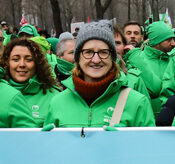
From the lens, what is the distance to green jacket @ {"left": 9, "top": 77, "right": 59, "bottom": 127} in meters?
3.48

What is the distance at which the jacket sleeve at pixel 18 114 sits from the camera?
8.89 ft

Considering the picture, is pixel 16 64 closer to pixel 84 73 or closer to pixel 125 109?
pixel 84 73

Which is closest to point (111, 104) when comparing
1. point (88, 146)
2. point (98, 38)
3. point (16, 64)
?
point (98, 38)

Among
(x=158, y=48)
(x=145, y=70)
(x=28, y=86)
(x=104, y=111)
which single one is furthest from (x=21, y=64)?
(x=158, y=48)

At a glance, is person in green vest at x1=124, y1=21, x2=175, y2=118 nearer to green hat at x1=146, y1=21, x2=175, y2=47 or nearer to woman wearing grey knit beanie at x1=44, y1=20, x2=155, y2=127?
green hat at x1=146, y1=21, x2=175, y2=47

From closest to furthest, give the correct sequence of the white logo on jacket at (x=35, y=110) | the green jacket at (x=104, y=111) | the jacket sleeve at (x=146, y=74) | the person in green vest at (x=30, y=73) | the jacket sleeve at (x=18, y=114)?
1. the green jacket at (x=104, y=111)
2. the jacket sleeve at (x=18, y=114)
3. the white logo on jacket at (x=35, y=110)
4. the person in green vest at (x=30, y=73)
5. the jacket sleeve at (x=146, y=74)

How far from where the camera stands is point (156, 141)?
166 cm

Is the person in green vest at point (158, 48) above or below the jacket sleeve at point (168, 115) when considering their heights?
above

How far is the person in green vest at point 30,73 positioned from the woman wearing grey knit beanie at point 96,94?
892 millimetres

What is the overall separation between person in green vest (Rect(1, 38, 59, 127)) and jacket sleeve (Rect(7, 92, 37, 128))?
605 millimetres

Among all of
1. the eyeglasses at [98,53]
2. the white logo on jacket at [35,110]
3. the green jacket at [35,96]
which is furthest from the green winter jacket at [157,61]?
the eyeglasses at [98,53]

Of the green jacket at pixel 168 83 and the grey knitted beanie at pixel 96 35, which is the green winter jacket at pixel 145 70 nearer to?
the green jacket at pixel 168 83

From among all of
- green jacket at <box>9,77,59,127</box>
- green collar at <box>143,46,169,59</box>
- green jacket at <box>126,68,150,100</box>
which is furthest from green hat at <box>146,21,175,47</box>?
green jacket at <box>9,77,59,127</box>

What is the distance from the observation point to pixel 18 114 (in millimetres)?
2734
